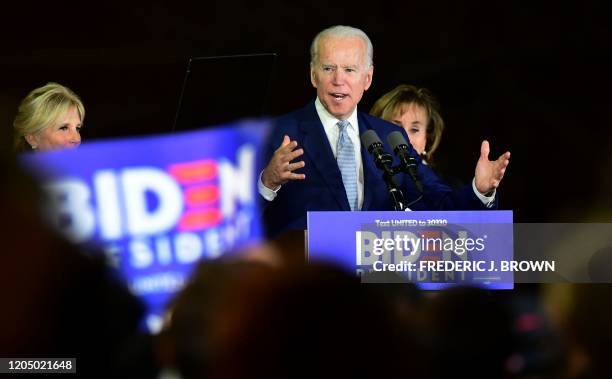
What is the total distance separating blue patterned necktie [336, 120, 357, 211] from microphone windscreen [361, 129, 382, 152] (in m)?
0.07

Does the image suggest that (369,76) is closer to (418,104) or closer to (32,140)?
(418,104)

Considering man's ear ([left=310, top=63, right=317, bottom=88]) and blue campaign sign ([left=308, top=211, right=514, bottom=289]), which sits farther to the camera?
man's ear ([left=310, top=63, right=317, bottom=88])

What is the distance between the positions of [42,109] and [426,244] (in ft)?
6.35

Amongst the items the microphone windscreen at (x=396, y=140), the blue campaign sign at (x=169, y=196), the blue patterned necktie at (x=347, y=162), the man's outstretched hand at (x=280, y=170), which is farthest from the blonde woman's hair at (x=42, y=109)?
the microphone windscreen at (x=396, y=140)

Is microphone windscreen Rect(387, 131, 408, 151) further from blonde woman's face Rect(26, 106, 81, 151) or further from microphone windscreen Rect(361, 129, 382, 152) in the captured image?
blonde woman's face Rect(26, 106, 81, 151)

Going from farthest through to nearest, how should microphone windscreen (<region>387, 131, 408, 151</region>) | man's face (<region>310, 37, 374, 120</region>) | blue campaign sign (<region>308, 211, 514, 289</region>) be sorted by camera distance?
man's face (<region>310, 37, 374, 120</region>)
microphone windscreen (<region>387, 131, 408, 151</region>)
blue campaign sign (<region>308, 211, 514, 289</region>)

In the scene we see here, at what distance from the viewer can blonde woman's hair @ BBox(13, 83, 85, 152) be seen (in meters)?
4.82

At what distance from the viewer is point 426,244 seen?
4.72 meters

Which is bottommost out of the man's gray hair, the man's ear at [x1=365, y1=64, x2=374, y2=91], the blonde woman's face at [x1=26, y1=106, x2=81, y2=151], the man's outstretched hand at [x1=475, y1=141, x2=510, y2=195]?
the man's outstretched hand at [x1=475, y1=141, x2=510, y2=195]

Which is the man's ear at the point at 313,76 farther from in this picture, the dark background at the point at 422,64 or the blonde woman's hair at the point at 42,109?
the blonde woman's hair at the point at 42,109

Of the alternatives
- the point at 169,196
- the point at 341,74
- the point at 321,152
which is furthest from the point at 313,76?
the point at 169,196

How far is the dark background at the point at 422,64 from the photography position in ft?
16.9

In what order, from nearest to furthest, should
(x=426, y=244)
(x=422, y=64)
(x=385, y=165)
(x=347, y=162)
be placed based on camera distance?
1. (x=426, y=244)
2. (x=385, y=165)
3. (x=347, y=162)
4. (x=422, y=64)

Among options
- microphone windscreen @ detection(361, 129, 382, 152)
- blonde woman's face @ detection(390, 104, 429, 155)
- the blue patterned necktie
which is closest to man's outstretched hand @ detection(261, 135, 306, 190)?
the blue patterned necktie
